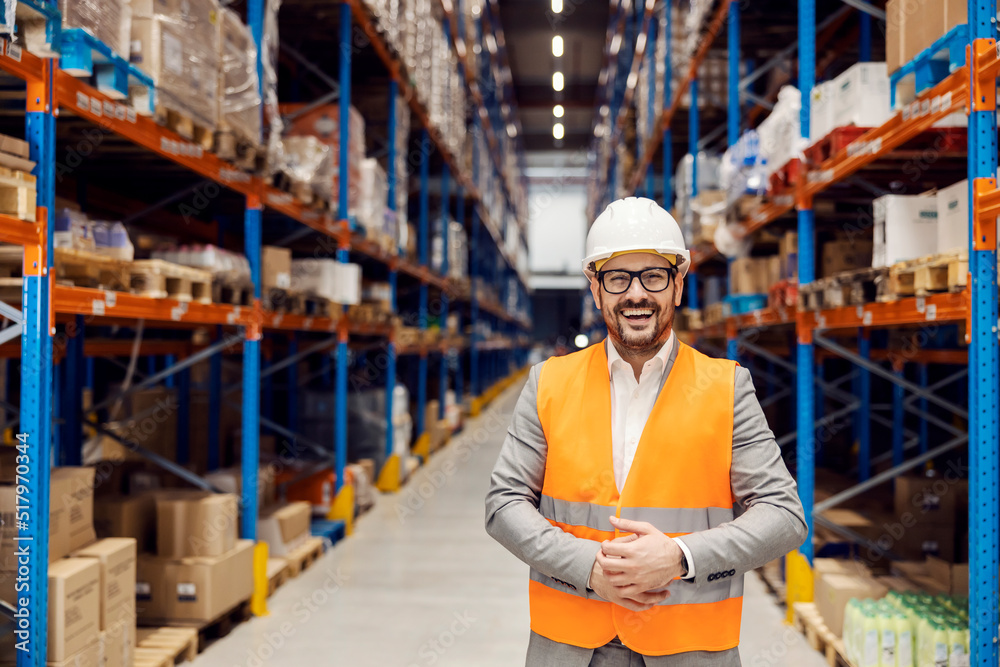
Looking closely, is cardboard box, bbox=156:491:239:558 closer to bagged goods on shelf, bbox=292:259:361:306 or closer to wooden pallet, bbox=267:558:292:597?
wooden pallet, bbox=267:558:292:597

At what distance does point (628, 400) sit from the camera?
1.97 meters

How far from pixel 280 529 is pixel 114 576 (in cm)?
205

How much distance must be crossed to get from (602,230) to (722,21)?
5208 millimetres

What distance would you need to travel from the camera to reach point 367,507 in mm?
7387

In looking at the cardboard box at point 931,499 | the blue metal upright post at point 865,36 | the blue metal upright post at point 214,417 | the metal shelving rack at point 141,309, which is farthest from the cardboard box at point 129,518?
the blue metal upright post at point 865,36

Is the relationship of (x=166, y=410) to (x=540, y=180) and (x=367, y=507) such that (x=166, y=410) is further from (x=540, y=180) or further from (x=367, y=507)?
(x=540, y=180)

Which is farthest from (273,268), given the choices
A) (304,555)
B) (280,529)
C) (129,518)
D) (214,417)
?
(304,555)

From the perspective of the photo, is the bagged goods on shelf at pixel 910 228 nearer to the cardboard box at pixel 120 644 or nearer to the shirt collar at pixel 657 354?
the shirt collar at pixel 657 354

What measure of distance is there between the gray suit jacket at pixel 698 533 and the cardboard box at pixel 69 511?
217 cm

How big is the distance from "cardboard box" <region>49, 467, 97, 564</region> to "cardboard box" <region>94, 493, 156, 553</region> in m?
0.58

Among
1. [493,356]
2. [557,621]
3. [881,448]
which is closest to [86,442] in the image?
[557,621]

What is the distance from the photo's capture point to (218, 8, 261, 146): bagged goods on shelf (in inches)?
166

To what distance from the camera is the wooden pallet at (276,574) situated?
4.93m

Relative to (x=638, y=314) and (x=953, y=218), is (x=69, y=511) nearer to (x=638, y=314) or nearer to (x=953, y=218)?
(x=638, y=314)
